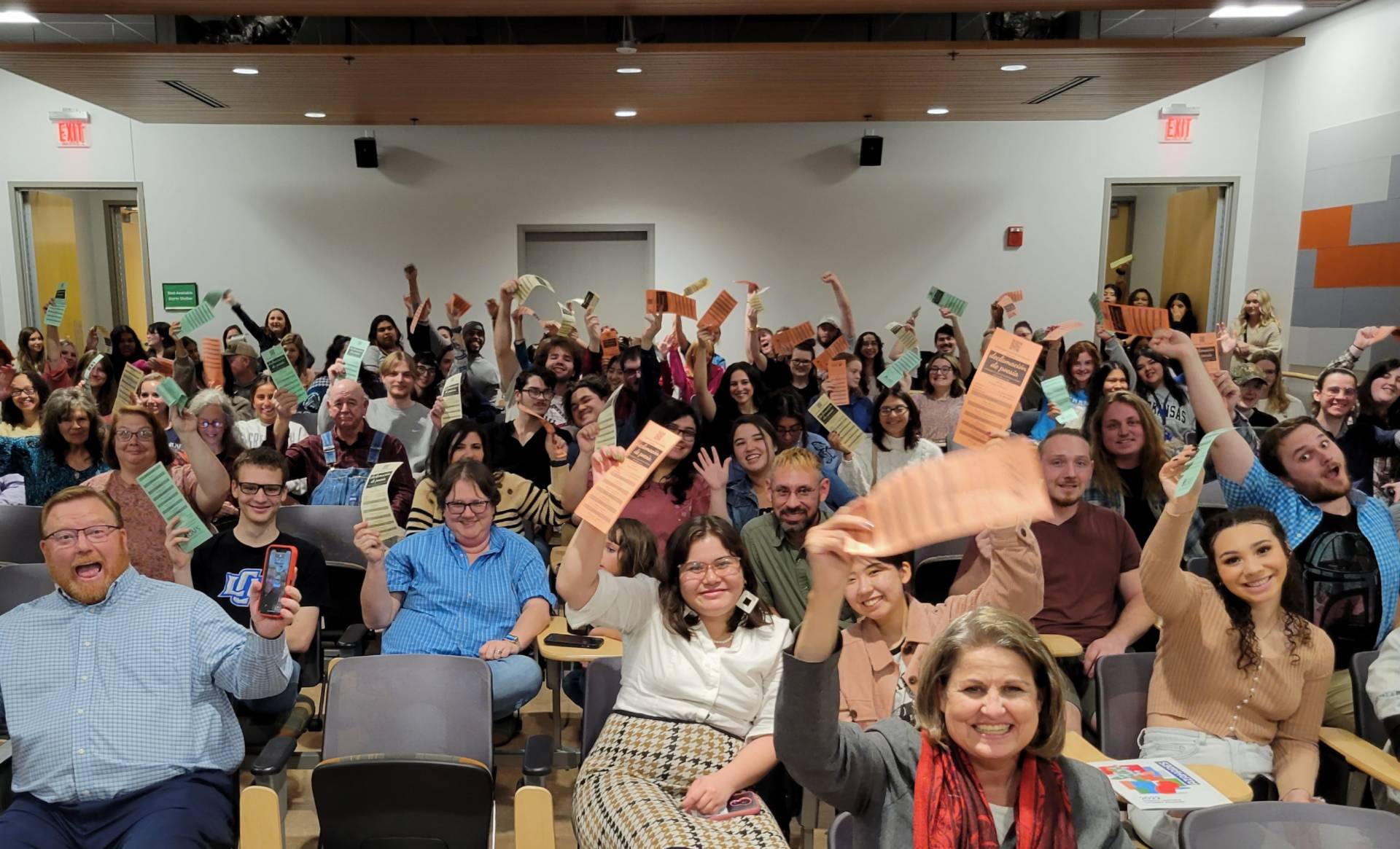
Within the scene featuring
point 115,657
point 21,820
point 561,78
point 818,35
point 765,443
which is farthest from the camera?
point 818,35

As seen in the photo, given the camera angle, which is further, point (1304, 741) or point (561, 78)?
point (561, 78)

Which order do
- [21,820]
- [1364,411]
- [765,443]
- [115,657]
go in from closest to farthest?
[21,820] < [115,657] < [765,443] < [1364,411]

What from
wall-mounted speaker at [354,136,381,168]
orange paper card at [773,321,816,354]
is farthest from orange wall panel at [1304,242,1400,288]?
wall-mounted speaker at [354,136,381,168]

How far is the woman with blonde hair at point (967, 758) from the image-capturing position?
1.55m

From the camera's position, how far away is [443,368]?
23.7 ft

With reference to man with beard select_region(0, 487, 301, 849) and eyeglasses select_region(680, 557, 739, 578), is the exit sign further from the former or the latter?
man with beard select_region(0, 487, 301, 849)

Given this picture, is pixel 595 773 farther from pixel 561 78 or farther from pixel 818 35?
pixel 818 35

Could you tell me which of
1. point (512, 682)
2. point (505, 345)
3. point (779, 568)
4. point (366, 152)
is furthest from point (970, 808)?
point (366, 152)

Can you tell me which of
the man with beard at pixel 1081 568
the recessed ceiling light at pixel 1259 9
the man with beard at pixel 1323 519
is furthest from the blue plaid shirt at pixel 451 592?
the recessed ceiling light at pixel 1259 9

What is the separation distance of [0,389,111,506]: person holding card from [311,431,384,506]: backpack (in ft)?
3.12

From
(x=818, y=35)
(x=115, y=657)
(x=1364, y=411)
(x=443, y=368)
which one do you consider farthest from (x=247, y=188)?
(x=1364, y=411)

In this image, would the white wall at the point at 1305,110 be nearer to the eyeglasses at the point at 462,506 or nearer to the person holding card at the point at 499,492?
the person holding card at the point at 499,492

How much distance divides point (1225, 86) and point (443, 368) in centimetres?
812

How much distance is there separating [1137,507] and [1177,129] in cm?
763
